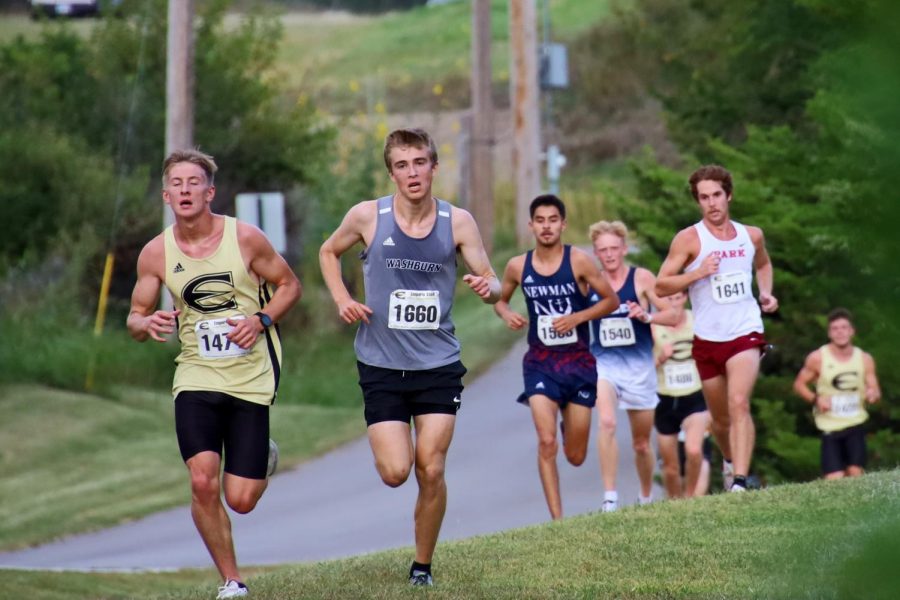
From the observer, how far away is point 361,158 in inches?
1235

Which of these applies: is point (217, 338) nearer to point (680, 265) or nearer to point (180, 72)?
point (680, 265)

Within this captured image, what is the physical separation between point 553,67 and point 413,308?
22613 mm

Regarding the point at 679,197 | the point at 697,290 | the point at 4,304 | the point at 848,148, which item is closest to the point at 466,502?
the point at 679,197

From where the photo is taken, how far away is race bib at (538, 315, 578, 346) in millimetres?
9906

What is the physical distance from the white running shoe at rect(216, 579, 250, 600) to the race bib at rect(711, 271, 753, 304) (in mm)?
4063

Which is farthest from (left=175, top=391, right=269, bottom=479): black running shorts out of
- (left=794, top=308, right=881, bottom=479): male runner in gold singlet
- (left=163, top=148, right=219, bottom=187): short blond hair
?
(left=794, top=308, right=881, bottom=479): male runner in gold singlet

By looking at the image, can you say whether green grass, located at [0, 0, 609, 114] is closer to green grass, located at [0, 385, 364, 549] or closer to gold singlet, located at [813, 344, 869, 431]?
green grass, located at [0, 385, 364, 549]

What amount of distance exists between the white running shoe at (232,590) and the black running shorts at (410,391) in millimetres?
868

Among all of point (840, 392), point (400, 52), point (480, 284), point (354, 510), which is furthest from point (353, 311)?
point (400, 52)

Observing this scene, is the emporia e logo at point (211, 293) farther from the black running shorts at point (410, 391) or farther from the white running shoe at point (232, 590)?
the white running shoe at point (232, 590)

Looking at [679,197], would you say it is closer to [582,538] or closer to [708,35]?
[708,35]

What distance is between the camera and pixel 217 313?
6.92m

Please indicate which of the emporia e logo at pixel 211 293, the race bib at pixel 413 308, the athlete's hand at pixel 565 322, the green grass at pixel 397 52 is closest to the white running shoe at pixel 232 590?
the emporia e logo at pixel 211 293

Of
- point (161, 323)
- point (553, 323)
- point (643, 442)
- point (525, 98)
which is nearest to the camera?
point (161, 323)
